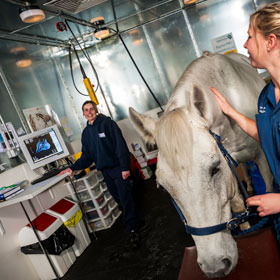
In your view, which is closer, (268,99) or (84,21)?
(268,99)

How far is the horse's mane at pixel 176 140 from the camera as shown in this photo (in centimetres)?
106

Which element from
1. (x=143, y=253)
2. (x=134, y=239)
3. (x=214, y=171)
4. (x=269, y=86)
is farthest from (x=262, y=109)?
(x=134, y=239)

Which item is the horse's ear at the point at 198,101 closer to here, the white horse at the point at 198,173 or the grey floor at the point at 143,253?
the white horse at the point at 198,173

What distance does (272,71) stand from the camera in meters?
0.97

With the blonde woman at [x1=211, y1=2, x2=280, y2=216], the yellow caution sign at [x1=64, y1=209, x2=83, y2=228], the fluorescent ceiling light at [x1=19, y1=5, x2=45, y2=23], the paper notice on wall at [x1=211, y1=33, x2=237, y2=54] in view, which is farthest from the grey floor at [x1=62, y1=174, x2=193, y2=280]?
the paper notice on wall at [x1=211, y1=33, x2=237, y2=54]

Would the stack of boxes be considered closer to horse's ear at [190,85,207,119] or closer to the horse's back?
the horse's back

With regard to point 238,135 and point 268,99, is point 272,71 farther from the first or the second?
point 238,135

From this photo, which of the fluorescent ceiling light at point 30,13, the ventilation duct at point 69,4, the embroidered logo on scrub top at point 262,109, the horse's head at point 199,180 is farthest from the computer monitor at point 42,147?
the embroidered logo on scrub top at point 262,109

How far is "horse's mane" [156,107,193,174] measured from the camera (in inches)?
41.8

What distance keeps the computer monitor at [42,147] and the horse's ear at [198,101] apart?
96.3 inches

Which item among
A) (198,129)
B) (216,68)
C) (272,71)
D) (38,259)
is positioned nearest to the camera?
(272,71)

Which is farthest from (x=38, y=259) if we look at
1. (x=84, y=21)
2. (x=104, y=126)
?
(x=84, y=21)

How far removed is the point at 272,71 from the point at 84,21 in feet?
12.3

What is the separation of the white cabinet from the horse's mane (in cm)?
238
